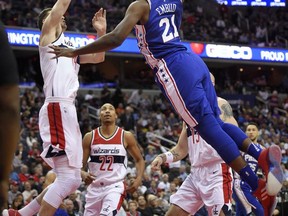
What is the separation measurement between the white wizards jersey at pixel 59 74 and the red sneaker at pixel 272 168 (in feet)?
8.20

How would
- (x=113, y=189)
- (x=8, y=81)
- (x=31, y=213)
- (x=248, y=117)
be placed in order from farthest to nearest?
(x=248, y=117) → (x=113, y=189) → (x=31, y=213) → (x=8, y=81)

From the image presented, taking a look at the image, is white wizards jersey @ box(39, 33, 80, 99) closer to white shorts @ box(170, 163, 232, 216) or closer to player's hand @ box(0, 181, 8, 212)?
white shorts @ box(170, 163, 232, 216)

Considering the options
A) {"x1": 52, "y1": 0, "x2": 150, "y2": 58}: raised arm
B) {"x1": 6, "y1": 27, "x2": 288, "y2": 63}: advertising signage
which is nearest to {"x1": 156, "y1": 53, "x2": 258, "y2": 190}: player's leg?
{"x1": 52, "y1": 0, "x2": 150, "y2": 58}: raised arm

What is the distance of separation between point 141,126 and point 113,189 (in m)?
15.4

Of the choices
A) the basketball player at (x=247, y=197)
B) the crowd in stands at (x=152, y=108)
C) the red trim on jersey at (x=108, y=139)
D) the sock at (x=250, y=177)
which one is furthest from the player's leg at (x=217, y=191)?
the crowd in stands at (x=152, y=108)

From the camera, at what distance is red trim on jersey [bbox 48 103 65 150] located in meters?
7.21

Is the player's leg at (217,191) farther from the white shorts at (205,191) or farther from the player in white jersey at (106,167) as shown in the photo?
the player in white jersey at (106,167)

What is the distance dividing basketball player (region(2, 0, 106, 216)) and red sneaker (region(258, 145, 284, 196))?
2.29 m

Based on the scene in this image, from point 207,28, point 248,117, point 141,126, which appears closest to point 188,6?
point 207,28

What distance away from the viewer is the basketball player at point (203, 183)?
306 inches

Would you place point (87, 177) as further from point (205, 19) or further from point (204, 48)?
point (205, 19)

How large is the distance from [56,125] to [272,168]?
2.57 m

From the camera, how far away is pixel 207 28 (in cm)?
3384

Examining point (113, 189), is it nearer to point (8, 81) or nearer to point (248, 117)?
point (8, 81)
